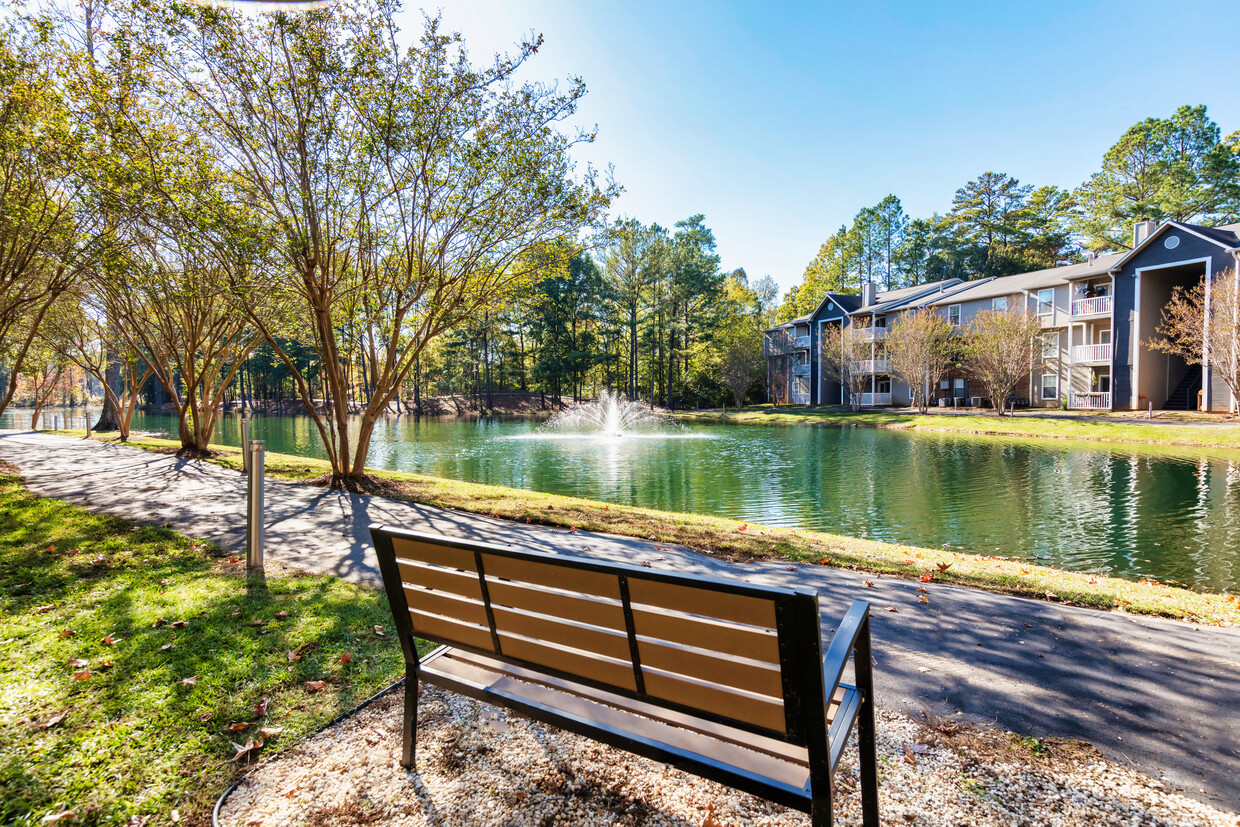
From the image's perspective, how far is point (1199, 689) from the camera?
3311 millimetres

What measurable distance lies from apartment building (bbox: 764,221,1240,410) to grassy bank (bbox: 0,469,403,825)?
3515 centimetres

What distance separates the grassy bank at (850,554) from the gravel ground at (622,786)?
3196mm

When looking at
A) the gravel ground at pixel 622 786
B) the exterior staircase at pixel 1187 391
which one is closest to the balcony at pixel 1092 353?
the exterior staircase at pixel 1187 391

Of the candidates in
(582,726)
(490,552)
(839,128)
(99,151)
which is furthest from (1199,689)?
(839,128)

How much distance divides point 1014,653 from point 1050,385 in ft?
132

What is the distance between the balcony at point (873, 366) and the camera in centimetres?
4110

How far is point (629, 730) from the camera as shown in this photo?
7.05 ft

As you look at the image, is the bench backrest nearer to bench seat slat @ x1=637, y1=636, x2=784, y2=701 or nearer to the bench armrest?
bench seat slat @ x1=637, y1=636, x2=784, y2=701

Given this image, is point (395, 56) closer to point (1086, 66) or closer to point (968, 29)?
point (968, 29)

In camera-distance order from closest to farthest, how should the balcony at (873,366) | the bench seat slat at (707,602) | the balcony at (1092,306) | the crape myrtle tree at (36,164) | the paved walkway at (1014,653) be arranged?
1. the bench seat slat at (707,602)
2. the paved walkway at (1014,653)
3. the crape myrtle tree at (36,164)
4. the balcony at (1092,306)
5. the balcony at (873,366)

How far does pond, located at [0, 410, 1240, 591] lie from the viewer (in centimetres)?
930

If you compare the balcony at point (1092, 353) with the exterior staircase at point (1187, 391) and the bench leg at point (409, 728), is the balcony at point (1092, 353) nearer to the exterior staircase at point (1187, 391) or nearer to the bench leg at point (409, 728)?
the exterior staircase at point (1187, 391)

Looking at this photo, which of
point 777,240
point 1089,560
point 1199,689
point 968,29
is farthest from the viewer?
point 777,240

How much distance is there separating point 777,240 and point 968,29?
4793 cm
